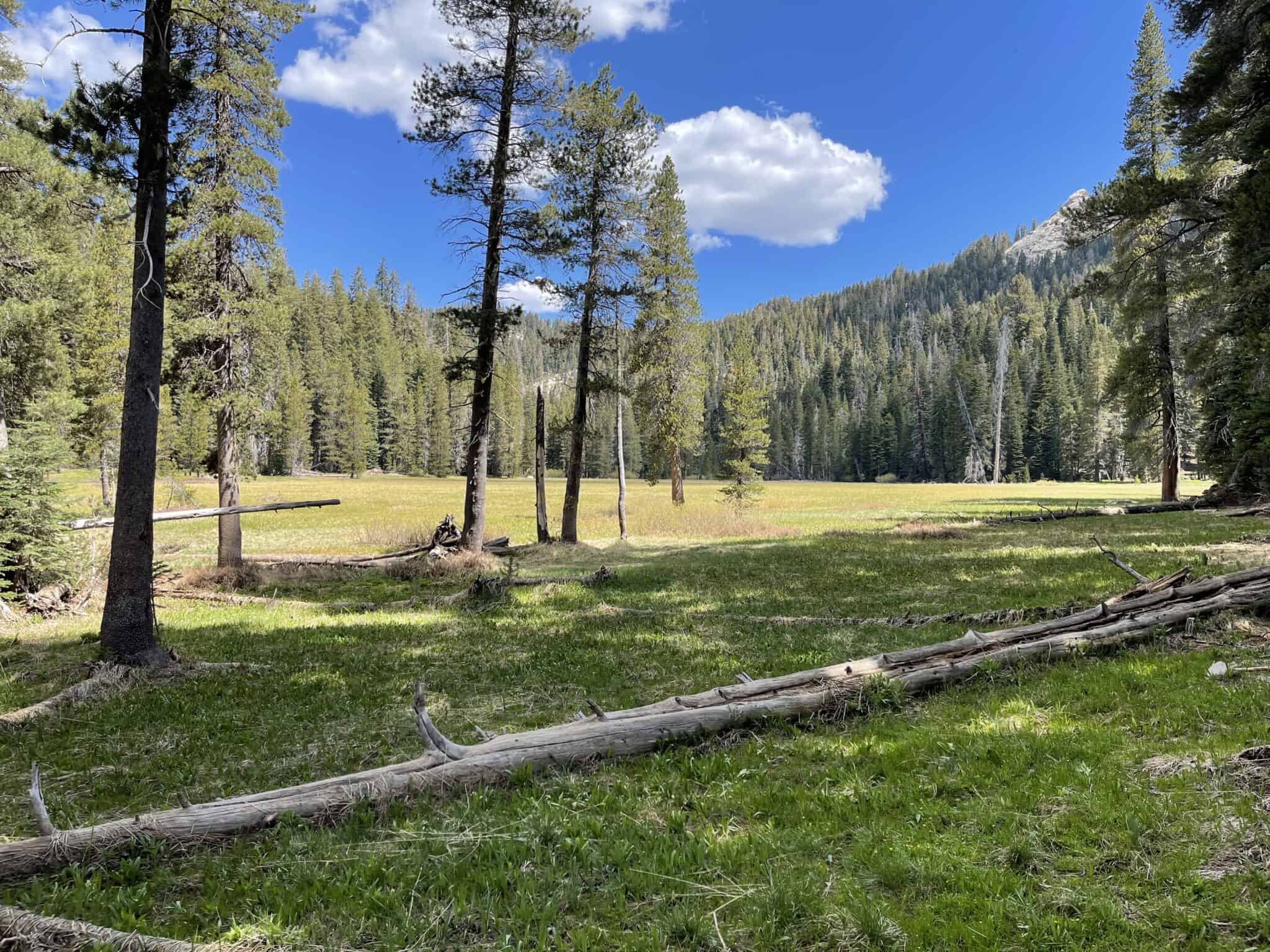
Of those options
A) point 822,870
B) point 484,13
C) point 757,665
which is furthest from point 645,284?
point 822,870

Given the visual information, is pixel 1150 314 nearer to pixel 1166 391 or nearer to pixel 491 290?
pixel 1166 391

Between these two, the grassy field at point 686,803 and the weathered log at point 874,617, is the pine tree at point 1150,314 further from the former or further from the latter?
the grassy field at point 686,803

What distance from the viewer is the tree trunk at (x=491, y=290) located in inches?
687

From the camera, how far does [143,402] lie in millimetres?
8836

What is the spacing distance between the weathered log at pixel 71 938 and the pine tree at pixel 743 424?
34236mm

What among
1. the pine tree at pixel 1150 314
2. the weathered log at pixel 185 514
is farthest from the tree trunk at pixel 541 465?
the pine tree at pixel 1150 314

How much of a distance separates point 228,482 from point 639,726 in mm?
15583

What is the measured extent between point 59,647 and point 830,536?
22675 mm

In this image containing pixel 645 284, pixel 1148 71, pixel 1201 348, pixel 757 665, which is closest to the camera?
pixel 757 665

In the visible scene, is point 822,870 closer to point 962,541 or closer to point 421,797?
point 421,797

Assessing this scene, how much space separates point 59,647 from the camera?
10258 mm

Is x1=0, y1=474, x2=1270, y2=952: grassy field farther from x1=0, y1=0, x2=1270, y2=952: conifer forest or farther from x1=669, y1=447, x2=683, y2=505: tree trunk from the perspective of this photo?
x1=669, y1=447, x2=683, y2=505: tree trunk

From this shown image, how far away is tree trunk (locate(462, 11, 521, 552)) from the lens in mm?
17438

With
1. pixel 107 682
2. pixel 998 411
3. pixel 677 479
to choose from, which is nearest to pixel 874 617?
pixel 107 682
